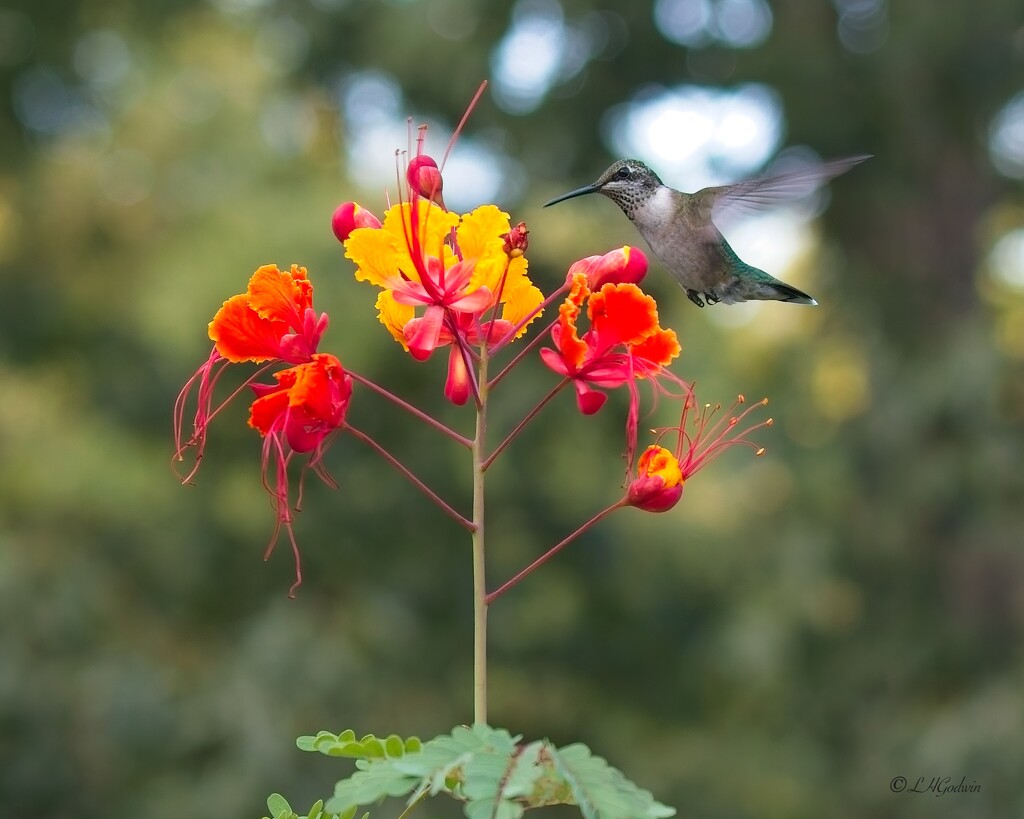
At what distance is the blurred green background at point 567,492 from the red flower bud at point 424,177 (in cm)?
582

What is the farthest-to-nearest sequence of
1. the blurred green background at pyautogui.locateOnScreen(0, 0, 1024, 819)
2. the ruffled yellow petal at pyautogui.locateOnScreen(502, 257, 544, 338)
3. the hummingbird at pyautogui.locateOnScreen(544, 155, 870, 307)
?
the blurred green background at pyautogui.locateOnScreen(0, 0, 1024, 819) < the hummingbird at pyautogui.locateOnScreen(544, 155, 870, 307) < the ruffled yellow petal at pyautogui.locateOnScreen(502, 257, 544, 338)

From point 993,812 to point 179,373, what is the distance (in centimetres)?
622

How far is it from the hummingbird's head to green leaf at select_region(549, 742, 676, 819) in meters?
1.44

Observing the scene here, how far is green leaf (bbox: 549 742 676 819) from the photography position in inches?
56.7

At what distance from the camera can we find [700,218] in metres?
2.94

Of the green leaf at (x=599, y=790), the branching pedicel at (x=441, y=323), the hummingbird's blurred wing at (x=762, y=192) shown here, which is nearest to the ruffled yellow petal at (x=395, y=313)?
the branching pedicel at (x=441, y=323)

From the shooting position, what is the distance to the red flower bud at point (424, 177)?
200cm

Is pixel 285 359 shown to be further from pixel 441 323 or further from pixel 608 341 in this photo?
pixel 608 341

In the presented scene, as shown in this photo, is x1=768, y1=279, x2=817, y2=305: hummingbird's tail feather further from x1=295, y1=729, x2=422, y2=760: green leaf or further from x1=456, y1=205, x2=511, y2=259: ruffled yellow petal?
x1=295, y1=729, x2=422, y2=760: green leaf

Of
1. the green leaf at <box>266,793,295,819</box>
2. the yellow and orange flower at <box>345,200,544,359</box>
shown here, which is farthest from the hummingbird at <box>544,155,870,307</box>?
the green leaf at <box>266,793,295,819</box>

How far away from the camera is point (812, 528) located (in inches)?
375

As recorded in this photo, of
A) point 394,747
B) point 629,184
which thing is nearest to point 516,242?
point 394,747

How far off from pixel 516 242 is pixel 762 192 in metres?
1.07

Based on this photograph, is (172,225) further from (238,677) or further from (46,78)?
(238,677)
